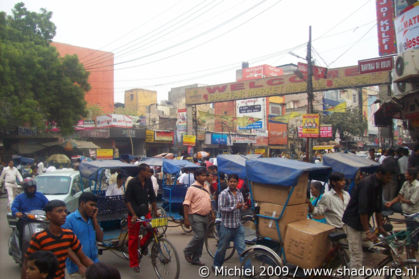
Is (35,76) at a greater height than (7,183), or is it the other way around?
(35,76)

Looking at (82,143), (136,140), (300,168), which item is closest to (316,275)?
(300,168)

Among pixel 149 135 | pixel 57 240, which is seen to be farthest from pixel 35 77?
pixel 57 240

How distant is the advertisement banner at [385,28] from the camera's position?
45.1 feet

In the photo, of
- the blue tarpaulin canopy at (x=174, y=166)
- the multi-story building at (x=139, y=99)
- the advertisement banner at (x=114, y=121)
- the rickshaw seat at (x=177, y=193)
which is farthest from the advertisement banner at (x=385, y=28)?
the multi-story building at (x=139, y=99)

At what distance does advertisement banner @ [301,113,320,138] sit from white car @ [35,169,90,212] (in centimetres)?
939

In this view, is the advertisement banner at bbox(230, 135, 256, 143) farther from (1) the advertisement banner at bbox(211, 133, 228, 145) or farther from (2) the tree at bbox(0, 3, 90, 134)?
(2) the tree at bbox(0, 3, 90, 134)

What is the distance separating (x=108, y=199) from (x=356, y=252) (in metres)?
4.68

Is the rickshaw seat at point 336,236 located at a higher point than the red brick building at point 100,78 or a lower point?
lower

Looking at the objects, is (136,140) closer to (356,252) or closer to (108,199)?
(108,199)

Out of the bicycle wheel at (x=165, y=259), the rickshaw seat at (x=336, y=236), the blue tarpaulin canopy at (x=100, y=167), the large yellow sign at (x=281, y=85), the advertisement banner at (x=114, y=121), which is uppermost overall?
the large yellow sign at (x=281, y=85)

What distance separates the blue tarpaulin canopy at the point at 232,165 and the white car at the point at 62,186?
3900mm

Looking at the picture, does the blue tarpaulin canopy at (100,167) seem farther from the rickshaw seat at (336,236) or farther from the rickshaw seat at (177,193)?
the rickshaw seat at (336,236)

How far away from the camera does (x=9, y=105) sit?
1912cm

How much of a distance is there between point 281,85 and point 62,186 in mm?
14149
